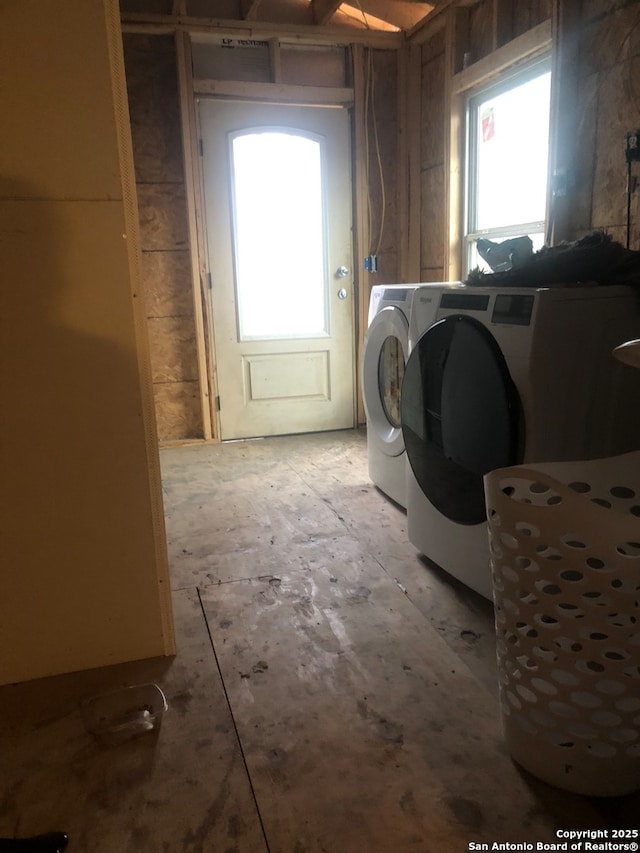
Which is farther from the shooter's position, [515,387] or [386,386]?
[386,386]

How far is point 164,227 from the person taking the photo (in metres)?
3.82

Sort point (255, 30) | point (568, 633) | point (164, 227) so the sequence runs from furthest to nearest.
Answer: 1. point (164, 227)
2. point (255, 30)
3. point (568, 633)

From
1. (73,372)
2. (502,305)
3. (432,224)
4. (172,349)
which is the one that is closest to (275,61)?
(432,224)

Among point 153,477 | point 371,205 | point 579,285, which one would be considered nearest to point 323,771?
point 153,477

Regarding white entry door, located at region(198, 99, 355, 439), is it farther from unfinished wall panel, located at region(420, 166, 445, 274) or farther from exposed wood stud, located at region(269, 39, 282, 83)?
unfinished wall panel, located at region(420, 166, 445, 274)

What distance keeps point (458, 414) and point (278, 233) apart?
2470 millimetres

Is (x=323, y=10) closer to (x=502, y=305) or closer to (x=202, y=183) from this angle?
(x=202, y=183)

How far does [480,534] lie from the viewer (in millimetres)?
1966

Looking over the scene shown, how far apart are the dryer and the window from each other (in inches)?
34.6

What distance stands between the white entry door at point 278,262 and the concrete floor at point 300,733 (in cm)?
187

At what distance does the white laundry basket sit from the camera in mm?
1144

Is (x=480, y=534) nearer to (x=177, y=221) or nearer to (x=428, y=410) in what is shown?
(x=428, y=410)

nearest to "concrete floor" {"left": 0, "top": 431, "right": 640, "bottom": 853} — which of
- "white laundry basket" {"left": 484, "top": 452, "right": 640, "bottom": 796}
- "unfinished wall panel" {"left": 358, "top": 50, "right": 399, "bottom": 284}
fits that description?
"white laundry basket" {"left": 484, "top": 452, "right": 640, "bottom": 796}

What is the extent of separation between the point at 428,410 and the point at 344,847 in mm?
1320
